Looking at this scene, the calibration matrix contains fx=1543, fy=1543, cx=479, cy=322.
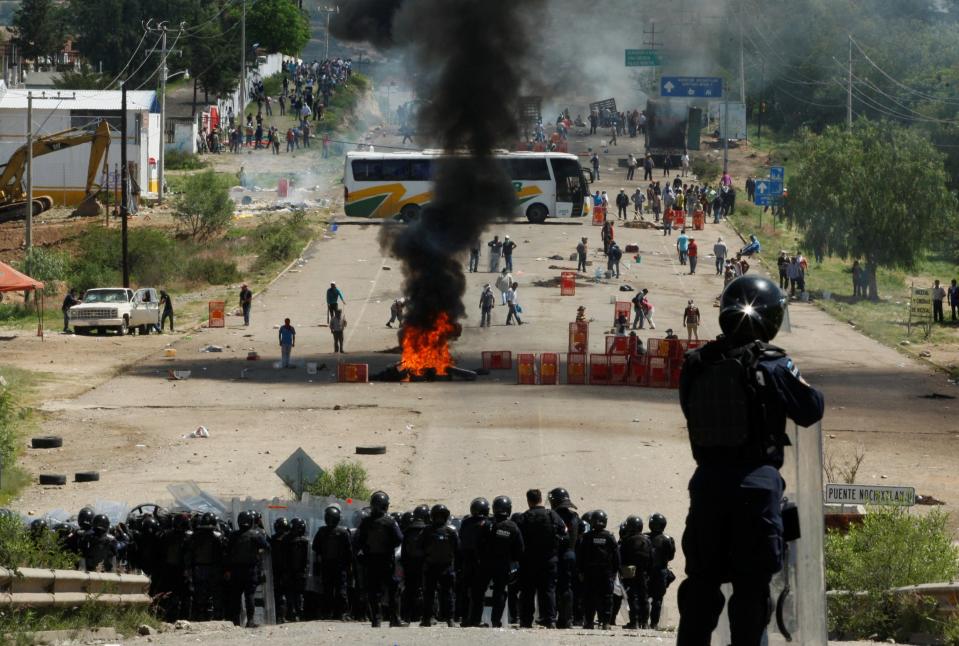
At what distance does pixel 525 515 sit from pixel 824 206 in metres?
43.1

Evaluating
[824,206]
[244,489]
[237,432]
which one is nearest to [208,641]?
[244,489]

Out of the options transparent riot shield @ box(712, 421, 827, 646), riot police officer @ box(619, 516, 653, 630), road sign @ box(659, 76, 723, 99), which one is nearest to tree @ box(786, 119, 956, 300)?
road sign @ box(659, 76, 723, 99)

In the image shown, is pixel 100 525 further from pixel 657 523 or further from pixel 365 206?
pixel 365 206

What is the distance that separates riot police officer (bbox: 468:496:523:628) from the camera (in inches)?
502

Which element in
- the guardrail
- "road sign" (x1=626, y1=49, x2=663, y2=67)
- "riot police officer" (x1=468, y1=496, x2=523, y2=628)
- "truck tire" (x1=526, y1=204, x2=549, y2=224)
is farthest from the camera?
"road sign" (x1=626, y1=49, x2=663, y2=67)

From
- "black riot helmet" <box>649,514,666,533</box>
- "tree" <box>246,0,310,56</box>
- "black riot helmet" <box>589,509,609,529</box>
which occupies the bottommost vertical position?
"black riot helmet" <box>649,514,666,533</box>

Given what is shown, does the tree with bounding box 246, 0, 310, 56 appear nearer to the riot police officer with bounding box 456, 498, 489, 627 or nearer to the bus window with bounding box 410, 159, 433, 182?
the bus window with bounding box 410, 159, 433, 182

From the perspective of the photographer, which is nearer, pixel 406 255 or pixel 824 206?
pixel 406 255

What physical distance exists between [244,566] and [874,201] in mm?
43605

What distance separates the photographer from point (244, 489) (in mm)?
21188

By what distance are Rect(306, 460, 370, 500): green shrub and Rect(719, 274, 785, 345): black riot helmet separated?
12.9 m

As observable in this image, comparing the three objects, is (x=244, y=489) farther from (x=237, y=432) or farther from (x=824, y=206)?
(x=824, y=206)

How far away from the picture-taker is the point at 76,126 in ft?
230

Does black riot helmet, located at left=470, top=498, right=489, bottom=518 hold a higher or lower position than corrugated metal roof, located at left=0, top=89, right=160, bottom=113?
lower
